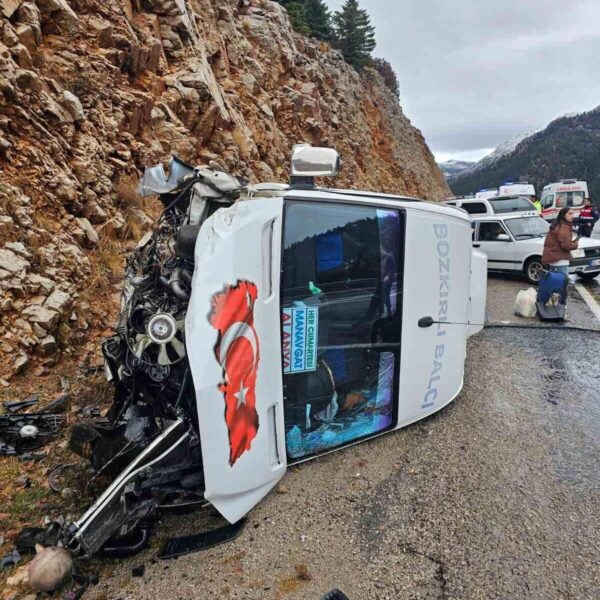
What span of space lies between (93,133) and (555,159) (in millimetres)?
117512

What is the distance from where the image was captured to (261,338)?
245cm

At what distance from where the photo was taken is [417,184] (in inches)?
1164

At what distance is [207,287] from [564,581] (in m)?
2.27

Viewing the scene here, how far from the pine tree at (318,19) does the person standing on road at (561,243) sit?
86.0ft

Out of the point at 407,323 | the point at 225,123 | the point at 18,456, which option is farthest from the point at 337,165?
the point at 225,123

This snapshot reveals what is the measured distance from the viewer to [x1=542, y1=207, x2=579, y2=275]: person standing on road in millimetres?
6574

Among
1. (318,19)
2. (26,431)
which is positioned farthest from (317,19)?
(26,431)

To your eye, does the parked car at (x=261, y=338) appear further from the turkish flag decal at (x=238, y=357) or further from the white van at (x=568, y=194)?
the white van at (x=568, y=194)

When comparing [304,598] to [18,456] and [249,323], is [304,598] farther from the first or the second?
[18,456]

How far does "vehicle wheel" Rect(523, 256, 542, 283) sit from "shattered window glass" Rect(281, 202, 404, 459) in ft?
24.6

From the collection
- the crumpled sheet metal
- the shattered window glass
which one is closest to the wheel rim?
the shattered window glass

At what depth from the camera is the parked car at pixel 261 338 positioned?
2.25m

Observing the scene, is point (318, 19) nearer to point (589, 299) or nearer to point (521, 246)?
point (521, 246)

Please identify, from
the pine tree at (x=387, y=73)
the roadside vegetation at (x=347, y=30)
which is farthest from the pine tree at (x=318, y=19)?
the pine tree at (x=387, y=73)
